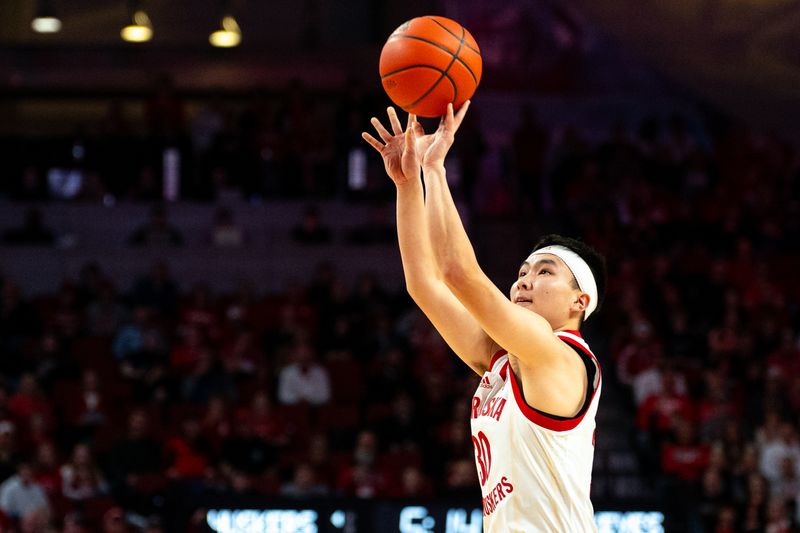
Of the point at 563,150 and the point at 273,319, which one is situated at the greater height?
the point at 563,150

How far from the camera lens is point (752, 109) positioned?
Answer: 18250mm

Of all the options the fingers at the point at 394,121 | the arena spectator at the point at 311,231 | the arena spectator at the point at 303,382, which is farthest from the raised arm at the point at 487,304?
the arena spectator at the point at 311,231

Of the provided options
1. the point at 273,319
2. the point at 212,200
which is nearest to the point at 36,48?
the point at 212,200

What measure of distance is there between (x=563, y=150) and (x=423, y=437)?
726 centimetres

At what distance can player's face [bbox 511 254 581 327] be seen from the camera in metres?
3.84

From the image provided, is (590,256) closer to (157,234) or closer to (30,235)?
(157,234)

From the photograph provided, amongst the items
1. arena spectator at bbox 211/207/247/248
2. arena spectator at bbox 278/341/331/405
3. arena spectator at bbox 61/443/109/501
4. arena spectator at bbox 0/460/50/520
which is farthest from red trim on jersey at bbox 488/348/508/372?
arena spectator at bbox 211/207/247/248

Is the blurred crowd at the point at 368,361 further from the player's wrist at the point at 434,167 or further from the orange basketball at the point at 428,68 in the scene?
the player's wrist at the point at 434,167

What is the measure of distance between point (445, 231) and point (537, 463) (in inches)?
28.7

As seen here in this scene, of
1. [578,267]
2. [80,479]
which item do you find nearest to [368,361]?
[80,479]

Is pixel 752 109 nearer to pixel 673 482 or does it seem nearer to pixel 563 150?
pixel 563 150

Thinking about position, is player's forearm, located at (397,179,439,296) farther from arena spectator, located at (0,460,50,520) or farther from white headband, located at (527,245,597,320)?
arena spectator, located at (0,460,50,520)

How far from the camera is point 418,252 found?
12.9 feet

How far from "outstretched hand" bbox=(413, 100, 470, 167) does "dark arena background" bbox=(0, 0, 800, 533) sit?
15.3ft
